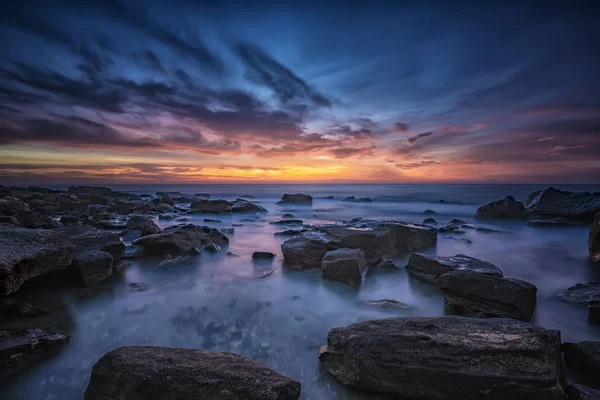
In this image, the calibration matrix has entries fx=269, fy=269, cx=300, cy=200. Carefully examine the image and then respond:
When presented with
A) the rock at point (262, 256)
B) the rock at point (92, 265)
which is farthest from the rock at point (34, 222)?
the rock at point (262, 256)

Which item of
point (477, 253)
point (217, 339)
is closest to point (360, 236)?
point (477, 253)

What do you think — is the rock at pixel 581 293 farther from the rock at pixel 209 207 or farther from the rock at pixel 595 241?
the rock at pixel 209 207

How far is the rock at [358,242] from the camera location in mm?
7717

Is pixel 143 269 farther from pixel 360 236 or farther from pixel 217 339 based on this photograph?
pixel 360 236

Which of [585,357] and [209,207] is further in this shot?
[209,207]

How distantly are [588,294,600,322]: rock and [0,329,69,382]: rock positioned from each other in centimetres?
831

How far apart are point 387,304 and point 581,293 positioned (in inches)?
160

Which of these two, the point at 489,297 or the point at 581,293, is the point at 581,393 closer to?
the point at 489,297

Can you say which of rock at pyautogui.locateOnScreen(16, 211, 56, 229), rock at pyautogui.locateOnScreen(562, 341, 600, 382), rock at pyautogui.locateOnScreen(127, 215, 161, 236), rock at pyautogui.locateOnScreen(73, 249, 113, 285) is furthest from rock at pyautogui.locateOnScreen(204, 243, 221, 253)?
rock at pyautogui.locateOnScreen(562, 341, 600, 382)

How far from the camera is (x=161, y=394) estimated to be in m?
2.42

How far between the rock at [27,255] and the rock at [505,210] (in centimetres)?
2296

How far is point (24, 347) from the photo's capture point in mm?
3232

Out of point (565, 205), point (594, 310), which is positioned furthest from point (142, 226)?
point (565, 205)

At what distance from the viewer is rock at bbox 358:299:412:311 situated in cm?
509
